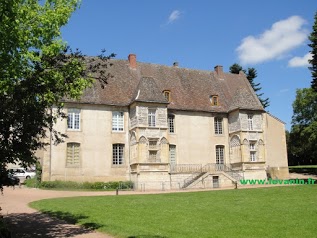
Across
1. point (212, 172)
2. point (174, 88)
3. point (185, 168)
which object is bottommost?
point (212, 172)

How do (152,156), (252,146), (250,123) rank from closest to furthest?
(152,156) → (252,146) → (250,123)

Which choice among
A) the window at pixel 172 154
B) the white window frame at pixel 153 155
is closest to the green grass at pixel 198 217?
the white window frame at pixel 153 155

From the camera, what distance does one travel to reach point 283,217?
11969mm

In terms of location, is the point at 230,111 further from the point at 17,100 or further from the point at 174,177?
the point at 17,100

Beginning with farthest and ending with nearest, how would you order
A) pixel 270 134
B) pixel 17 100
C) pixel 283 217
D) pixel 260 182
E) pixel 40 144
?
pixel 270 134 < pixel 260 182 < pixel 283 217 < pixel 40 144 < pixel 17 100

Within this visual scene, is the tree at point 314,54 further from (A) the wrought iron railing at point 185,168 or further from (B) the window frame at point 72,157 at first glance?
(B) the window frame at point 72,157

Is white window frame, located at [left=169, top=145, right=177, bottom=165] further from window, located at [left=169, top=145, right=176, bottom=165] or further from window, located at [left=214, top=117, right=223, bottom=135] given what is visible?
window, located at [left=214, top=117, right=223, bottom=135]

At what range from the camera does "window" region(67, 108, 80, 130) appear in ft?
100

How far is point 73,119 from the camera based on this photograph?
30.6 metres

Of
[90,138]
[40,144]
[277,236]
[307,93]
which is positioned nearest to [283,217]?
[277,236]

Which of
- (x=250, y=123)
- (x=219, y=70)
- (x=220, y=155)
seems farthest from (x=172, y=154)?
(x=219, y=70)

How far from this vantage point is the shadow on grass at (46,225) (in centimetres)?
1021

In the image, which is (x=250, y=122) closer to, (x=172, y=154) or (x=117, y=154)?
(x=172, y=154)

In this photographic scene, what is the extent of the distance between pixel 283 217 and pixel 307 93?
42.3 m
